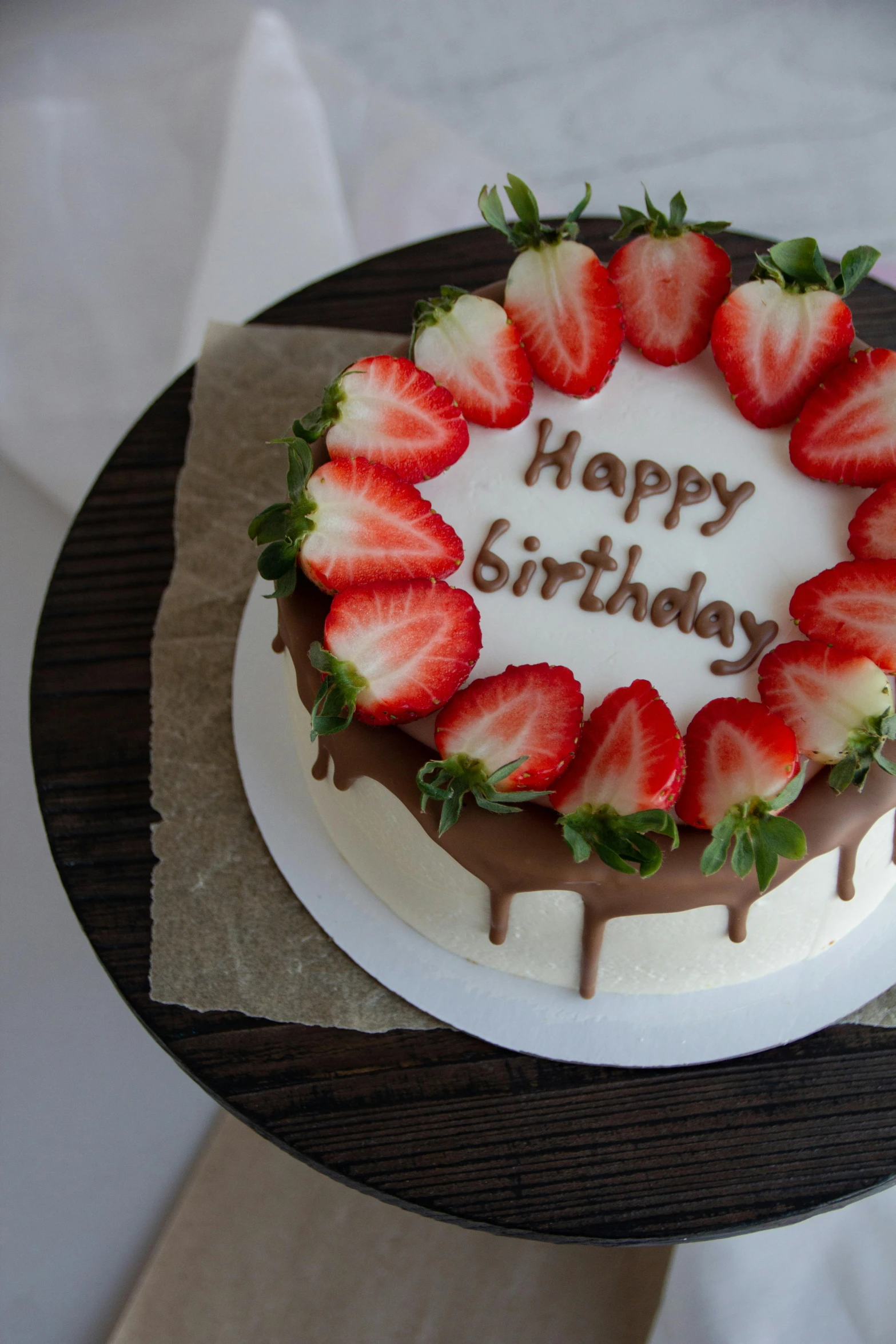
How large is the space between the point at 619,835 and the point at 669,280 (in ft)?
2.31

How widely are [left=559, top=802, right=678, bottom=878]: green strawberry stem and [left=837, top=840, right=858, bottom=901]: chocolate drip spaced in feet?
0.67

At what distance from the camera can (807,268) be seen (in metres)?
1.33

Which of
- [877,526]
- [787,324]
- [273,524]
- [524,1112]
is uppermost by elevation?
[787,324]

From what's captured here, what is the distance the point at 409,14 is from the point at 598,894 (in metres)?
3.08

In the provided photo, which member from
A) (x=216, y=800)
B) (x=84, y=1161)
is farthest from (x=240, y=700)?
(x=84, y=1161)

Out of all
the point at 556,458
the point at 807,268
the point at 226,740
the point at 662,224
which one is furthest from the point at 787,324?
the point at 226,740

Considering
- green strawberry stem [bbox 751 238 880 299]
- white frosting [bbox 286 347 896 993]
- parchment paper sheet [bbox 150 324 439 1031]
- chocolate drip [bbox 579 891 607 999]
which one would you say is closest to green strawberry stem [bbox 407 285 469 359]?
white frosting [bbox 286 347 896 993]

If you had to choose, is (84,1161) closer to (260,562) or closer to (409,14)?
(260,562)

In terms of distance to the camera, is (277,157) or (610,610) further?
(277,157)

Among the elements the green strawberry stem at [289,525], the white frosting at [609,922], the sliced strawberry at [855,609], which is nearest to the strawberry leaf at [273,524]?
the green strawberry stem at [289,525]

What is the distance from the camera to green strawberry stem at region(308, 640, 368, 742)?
45.0 inches

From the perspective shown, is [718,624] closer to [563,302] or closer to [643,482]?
[643,482]

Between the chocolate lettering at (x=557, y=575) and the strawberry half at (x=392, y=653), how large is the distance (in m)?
0.13

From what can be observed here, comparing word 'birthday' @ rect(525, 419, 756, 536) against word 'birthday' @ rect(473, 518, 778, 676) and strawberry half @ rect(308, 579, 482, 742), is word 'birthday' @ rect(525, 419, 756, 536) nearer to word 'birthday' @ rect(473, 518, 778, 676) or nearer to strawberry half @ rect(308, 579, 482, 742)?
word 'birthday' @ rect(473, 518, 778, 676)
